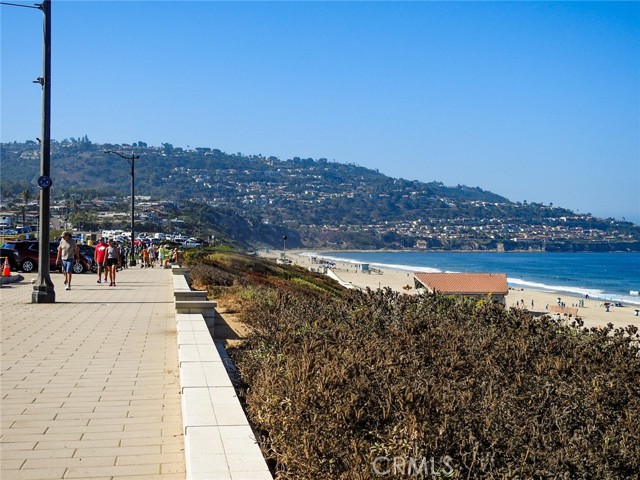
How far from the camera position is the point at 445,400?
5.21 m

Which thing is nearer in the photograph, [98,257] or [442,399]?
[442,399]

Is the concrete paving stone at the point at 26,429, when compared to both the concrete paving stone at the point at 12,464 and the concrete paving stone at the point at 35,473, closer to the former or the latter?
the concrete paving stone at the point at 12,464

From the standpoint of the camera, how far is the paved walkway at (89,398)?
17.5 ft

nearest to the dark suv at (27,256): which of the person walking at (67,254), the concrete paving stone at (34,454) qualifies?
the person walking at (67,254)

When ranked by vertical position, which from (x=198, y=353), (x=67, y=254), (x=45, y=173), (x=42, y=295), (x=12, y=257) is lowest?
(x=12, y=257)

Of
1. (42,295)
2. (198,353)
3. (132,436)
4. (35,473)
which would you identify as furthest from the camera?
(42,295)

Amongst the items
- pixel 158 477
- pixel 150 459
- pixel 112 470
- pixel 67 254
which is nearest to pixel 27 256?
pixel 67 254

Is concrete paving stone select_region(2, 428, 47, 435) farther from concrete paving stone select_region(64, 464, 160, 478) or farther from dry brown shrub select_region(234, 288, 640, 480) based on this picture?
dry brown shrub select_region(234, 288, 640, 480)

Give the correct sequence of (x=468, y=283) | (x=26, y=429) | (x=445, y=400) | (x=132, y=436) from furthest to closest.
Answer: (x=468, y=283)
(x=26, y=429)
(x=132, y=436)
(x=445, y=400)

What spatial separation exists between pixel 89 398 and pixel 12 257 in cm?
2482

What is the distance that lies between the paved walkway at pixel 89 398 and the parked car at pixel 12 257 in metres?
17.1

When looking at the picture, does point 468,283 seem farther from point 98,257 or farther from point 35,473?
point 35,473

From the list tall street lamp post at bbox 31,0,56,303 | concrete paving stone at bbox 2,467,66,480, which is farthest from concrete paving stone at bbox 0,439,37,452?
tall street lamp post at bbox 31,0,56,303

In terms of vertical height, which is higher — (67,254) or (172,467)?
(67,254)
